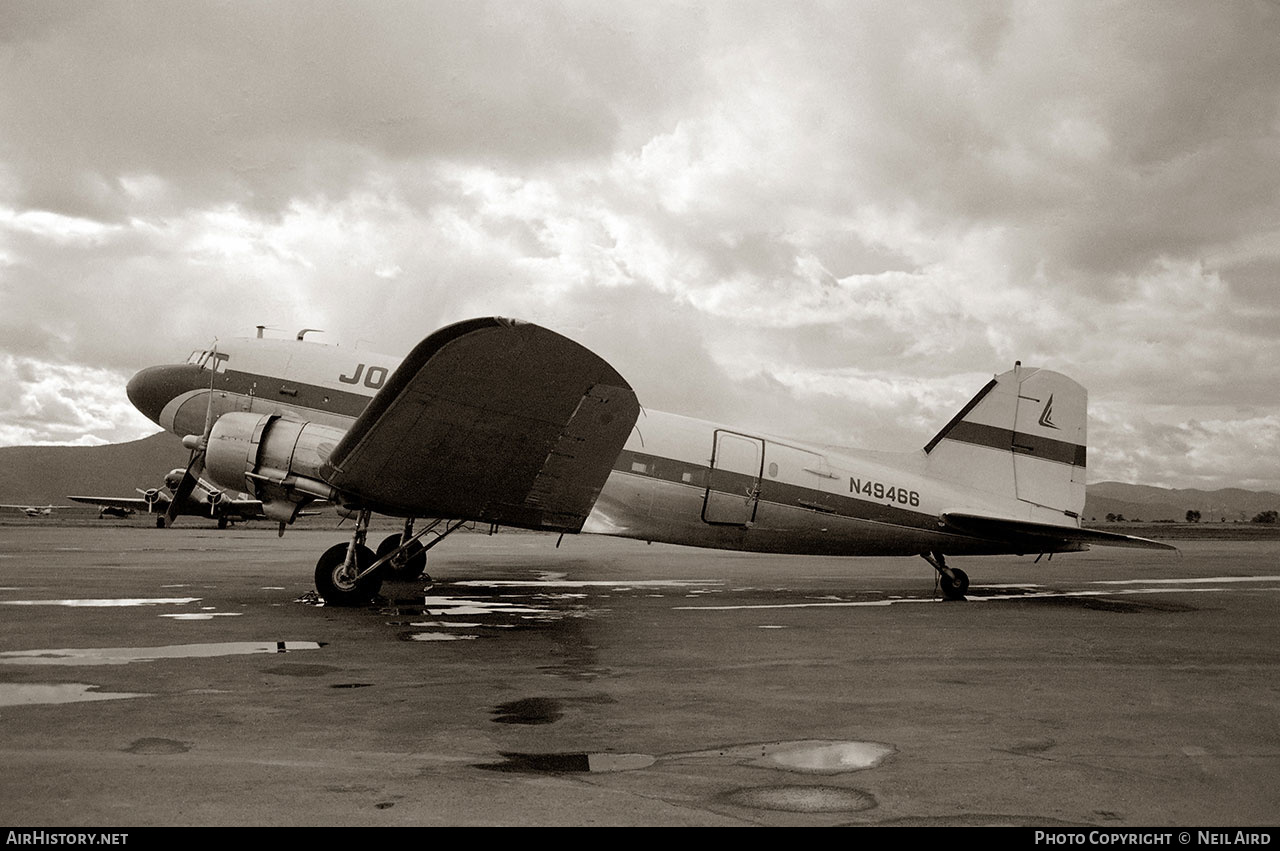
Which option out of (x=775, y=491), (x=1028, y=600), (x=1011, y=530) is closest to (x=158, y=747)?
(x=775, y=491)

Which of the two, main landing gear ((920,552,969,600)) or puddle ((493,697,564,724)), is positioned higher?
main landing gear ((920,552,969,600))

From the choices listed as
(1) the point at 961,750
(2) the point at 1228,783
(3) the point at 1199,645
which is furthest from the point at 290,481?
(3) the point at 1199,645

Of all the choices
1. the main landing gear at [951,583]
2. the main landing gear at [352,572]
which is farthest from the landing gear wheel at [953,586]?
the main landing gear at [352,572]

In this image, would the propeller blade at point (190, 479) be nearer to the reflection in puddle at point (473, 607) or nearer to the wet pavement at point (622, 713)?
the wet pavement at point (622, 713)

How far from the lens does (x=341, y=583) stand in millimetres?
11953

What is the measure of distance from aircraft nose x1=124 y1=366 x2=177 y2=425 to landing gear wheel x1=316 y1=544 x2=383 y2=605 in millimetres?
4296

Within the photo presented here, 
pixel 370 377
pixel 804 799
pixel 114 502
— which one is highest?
pixel 370 377

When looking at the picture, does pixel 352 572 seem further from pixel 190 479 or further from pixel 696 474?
pixel 696 474

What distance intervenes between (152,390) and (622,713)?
11.3 m

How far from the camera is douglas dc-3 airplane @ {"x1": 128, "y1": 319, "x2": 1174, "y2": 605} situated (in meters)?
10.0

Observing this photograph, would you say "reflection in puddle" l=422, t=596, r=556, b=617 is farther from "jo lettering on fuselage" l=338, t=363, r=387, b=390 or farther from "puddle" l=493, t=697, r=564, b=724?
"puddle" l=493, t=697, r=564, b=724

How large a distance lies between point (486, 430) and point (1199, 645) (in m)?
8.87

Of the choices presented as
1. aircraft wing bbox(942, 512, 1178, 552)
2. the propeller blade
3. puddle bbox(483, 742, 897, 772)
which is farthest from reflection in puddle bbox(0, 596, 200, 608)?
aircraft wing bbox(942, 512, 1178, 552)

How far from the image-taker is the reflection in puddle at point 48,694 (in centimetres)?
604
